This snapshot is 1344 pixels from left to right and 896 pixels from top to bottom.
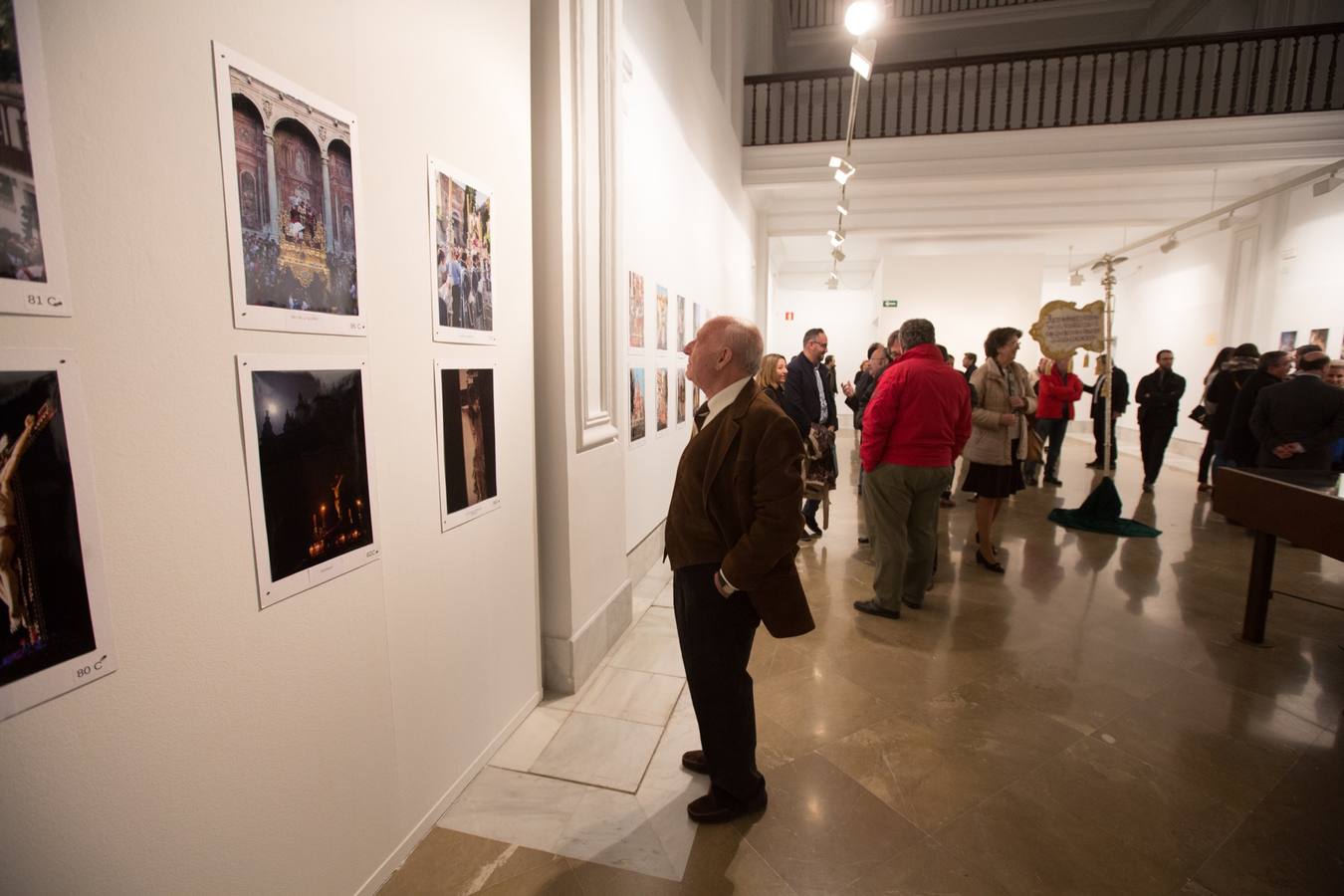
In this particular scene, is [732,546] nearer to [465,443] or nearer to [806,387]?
[465,443]

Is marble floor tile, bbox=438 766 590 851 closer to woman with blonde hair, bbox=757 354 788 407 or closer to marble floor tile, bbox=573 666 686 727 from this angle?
marble floor tile, bbox=573 666 686 727

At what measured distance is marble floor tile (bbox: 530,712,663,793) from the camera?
2412 mm

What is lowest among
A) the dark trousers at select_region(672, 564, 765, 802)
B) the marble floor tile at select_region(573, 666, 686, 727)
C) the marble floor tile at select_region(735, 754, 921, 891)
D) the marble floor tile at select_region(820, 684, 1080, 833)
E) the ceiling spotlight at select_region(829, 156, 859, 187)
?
the marble floor tile at select_region(820, 684, 1080, 833)

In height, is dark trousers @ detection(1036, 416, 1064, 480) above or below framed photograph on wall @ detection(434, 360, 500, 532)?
below

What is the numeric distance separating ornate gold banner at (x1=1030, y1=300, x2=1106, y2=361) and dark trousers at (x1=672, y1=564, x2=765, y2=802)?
18.7 feet

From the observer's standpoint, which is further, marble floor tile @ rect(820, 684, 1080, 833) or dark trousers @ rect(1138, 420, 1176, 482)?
dark trousers @ rect(1138, 420, 1176, 482)

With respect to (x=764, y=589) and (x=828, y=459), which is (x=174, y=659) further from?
(x=828, y=459)

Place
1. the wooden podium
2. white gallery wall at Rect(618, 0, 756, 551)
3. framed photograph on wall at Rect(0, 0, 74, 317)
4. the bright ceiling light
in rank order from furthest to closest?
the bright ceiling light
white gallery wall at Rect(618, 0, 756, 551)
the wooden podium
framed photograph on wall at Rect(0, 0, 74, 317)

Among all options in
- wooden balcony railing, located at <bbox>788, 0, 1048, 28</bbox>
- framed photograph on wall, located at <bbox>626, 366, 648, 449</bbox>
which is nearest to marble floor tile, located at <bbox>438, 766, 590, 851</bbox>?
framed photograph on wall, located at <bbox>626, 366, 648, 449</bbox>

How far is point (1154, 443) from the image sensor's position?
7.84 metres

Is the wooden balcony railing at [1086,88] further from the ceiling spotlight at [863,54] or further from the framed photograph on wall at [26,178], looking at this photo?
the framed photograph on wall at [26,178]

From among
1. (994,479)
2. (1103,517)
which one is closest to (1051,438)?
(1103,517)

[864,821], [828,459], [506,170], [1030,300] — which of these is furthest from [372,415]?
[1030,300]

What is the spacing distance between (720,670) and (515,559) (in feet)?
3.53
